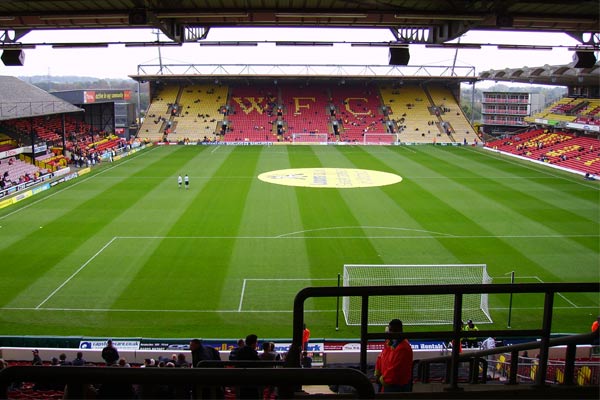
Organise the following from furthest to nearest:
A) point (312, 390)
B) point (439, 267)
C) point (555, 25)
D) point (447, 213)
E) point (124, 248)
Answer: point (447, 213)
point (124, 248)
point (439, 267)
point (555, 25)
point (312, 390)

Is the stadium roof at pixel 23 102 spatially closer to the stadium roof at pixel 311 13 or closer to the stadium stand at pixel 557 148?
the stadium roof at pixel 311 13

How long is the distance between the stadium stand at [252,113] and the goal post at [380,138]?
36.4 feet

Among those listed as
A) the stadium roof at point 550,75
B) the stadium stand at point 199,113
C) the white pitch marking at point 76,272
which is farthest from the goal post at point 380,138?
the white pitch marking at point 76,272

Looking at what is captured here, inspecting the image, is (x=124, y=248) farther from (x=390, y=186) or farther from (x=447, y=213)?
(x=390, y=186)

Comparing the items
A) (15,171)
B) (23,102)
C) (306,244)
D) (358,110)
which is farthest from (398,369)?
(358,110)

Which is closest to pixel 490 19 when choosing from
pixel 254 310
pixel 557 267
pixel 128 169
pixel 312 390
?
pixel 312 390

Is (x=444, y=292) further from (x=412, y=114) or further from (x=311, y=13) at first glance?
(x=412, y=114)

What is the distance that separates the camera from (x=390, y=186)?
37.4m

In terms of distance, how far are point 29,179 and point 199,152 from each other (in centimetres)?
2165

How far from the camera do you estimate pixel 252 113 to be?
72.8 meters

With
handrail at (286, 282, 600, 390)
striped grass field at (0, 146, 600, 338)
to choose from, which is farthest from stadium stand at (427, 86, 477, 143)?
handrail at (286, 282, 600, 390)

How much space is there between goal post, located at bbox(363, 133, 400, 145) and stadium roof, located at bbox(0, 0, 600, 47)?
2190 inches

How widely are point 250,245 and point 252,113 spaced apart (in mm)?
50909

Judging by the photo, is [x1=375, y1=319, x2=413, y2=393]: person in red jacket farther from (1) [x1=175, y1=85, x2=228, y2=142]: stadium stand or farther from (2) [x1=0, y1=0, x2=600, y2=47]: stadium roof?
(1) [x1=175, y1=85, x2=228, y2=142]: stadium stand
